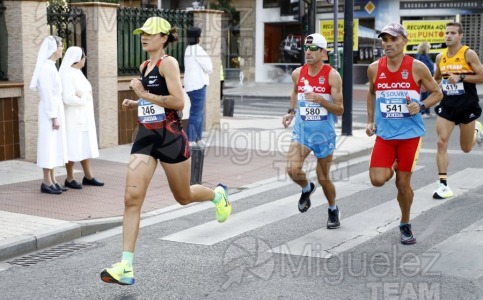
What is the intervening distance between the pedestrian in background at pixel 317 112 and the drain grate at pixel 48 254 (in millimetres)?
2290

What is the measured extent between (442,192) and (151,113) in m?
4.44

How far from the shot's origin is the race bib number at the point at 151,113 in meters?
5.83

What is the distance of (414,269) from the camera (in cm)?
591

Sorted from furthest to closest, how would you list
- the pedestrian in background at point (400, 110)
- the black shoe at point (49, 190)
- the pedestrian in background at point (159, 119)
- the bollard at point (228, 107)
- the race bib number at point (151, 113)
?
the bollard at point (228, 107)
the black shoe at point (49, 190)
the pedestrian in background at point (400, 110)
the race bib number at point (151, 113)
the pedestrian in background at point (159, 119)

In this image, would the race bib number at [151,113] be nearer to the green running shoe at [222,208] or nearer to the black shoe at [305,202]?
the green running shoe at [222,208]

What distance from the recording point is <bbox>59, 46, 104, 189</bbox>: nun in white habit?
9.15 metres

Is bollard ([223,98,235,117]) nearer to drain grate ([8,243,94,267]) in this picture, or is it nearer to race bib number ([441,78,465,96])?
race bib number ([441,78,465,96])

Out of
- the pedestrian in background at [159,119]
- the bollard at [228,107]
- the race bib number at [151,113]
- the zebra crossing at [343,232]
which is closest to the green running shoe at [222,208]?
the zebra crossing at [343,232]

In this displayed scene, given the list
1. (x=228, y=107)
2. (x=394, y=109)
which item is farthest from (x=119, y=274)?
(x=228, y=107)

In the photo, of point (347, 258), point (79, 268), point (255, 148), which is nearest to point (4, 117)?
point (255, 148)

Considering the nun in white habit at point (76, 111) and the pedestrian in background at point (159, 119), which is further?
the nun in white habit at point (76, 111)

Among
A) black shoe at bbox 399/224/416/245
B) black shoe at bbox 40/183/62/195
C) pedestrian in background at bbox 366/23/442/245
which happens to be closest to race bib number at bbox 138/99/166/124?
pedestrian in background at bbox 366/23/442/245

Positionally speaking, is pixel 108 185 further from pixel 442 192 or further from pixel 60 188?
pixel 442 192

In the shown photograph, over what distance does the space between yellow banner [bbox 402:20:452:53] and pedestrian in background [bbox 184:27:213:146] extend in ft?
65.3
